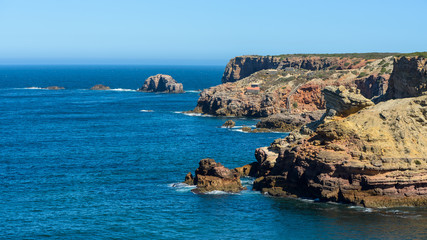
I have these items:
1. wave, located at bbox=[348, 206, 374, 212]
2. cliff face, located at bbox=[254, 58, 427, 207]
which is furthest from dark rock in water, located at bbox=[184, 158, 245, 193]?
wave, located at bbox=[348, 206, 374, 212]

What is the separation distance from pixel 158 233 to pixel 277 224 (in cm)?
1117

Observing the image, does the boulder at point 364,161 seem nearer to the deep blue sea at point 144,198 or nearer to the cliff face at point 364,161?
the cliff face at point 364,161

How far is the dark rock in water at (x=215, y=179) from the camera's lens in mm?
59812

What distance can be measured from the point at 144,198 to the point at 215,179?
842 cm

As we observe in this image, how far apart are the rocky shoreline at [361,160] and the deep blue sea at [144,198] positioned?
1.56 metres

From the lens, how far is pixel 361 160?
52594 millimetres

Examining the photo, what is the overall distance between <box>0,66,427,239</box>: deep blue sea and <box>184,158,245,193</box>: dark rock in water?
5.53 feet

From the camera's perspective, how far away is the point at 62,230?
48000mm

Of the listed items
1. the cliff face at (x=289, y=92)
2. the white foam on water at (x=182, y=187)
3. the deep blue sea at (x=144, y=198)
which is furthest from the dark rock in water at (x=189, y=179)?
the cliff face at (x=289, y=92)

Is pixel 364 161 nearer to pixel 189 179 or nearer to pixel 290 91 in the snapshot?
pixel 189 179

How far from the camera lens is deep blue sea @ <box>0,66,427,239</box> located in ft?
156

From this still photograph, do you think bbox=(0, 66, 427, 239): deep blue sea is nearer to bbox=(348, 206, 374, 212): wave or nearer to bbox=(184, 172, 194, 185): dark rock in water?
bbox=(348, 206, 374, 212): wave

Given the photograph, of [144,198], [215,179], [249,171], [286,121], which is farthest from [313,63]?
[144,198]

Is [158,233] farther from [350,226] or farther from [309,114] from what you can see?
[309,114]
